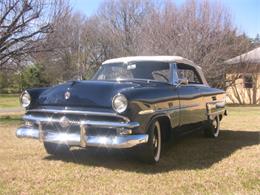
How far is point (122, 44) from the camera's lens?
31359 mm

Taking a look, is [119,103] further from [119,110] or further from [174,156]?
[174,156]

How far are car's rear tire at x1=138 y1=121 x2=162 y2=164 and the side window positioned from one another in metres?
1.51

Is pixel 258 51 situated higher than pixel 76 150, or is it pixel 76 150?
pixel 258 51

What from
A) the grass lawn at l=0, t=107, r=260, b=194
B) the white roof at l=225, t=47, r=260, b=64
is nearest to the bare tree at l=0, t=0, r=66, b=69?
the grass lawn at l=0, t=107, r=260, b=194

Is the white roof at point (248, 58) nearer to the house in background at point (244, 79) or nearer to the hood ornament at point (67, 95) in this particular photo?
the house in background at point (244, 79)

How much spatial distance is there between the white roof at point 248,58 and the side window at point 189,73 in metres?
17.9

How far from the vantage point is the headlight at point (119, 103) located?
5457 mm

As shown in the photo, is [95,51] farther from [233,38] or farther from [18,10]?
[18,10]

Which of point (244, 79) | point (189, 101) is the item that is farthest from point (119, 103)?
point (244, 79)

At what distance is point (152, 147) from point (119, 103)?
2.79 feet

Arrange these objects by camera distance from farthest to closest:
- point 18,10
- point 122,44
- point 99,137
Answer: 1. point 122,44
2. point 18,10
3. point 99,137

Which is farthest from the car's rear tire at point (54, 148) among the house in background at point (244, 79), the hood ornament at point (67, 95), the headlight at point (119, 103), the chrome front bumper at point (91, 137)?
the house in background at point (244, 79)

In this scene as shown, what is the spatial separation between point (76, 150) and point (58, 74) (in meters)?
33.2

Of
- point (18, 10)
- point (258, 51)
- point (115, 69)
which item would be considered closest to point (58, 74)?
point (258, 51)
